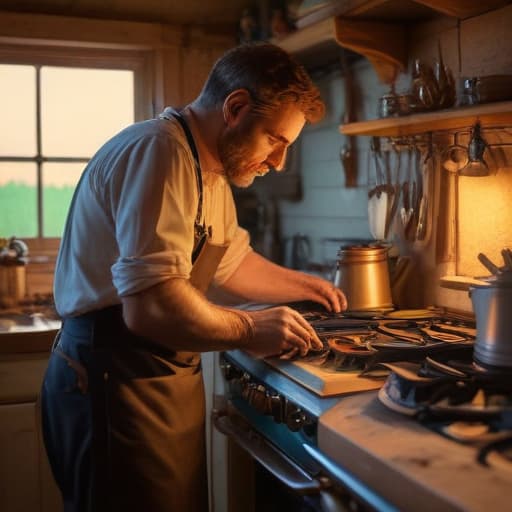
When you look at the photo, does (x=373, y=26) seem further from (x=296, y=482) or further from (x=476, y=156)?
(x=296, y=482)

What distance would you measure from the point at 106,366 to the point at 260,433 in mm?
377

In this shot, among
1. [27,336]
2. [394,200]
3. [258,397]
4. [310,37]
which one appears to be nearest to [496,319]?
[258,397]

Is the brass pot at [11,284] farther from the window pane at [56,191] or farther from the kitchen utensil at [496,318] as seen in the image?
the kitchen utensil at [496,318]

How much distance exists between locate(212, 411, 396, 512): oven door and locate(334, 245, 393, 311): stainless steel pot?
45cm

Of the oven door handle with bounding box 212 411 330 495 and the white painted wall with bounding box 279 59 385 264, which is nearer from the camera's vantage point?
the oven door handle with bounding box 212 411 330 495

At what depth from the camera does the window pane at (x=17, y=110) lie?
8.69 feet

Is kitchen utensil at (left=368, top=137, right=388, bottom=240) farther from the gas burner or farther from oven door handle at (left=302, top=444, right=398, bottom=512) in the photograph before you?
oven door handle at (left=302, top=444, right=398, bottom=512)

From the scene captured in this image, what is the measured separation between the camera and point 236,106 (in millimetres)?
1473

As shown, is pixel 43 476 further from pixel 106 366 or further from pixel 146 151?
pixel 146 151

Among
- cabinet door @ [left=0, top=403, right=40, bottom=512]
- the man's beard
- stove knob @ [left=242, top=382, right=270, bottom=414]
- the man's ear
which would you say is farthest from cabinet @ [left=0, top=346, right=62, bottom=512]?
the man's ear

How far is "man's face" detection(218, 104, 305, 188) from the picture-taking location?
1.49 meters

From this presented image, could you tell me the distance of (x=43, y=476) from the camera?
6.98ft

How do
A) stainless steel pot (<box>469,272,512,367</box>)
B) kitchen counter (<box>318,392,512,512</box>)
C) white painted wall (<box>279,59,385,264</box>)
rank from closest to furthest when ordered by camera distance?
kitchen counter (<box>318,392,512,512</box>) → stainless steel pot (<box>469,272,512,367</box>) → white painted wall (<box>279,59,385,264</box>)

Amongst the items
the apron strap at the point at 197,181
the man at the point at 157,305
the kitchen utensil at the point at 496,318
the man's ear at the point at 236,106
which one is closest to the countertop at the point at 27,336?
the man at the point at 157,305
